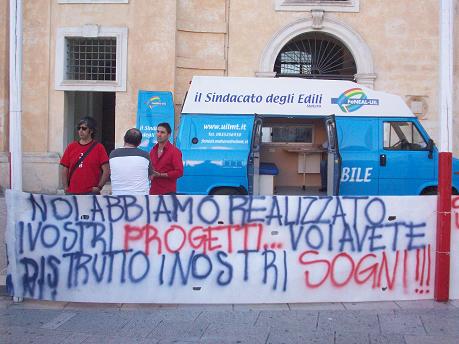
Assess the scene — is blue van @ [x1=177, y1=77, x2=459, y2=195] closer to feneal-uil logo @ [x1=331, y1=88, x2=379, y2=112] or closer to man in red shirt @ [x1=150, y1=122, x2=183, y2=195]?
feneal-uil logo @ [x1=331, y1=88, x2=379, y2=112]

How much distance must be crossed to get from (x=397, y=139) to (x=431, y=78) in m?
5.16

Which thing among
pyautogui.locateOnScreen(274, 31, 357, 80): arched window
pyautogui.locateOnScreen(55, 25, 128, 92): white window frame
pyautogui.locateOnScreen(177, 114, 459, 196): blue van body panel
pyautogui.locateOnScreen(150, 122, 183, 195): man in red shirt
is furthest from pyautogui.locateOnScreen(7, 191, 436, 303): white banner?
pyautogui.locateOnScreen(274, 31, 357, 80): arched window

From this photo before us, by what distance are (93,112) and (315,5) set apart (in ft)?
25.6

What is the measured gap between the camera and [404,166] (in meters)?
9.55

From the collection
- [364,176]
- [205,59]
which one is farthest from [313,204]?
[205,59]

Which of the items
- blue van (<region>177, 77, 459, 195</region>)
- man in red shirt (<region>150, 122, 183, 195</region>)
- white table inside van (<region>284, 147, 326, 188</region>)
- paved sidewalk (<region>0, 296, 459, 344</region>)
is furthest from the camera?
white table inside van (<region>284, 147, 326, 188</region>)

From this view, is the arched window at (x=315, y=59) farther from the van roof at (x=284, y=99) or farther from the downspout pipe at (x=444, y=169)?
the downspout pipe at (x=444, y=169)

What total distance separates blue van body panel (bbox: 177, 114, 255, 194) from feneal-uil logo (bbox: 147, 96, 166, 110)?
3.98 m

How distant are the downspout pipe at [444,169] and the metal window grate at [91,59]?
33.7 ft

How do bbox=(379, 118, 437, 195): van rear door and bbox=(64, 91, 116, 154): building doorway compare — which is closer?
bbox=(379, 118, 437, 195): van rear door

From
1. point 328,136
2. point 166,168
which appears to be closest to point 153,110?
point 328,136

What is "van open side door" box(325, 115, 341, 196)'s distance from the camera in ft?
30.6

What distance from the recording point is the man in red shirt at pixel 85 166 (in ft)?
20.1

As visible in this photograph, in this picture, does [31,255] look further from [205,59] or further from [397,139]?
[205,59]
